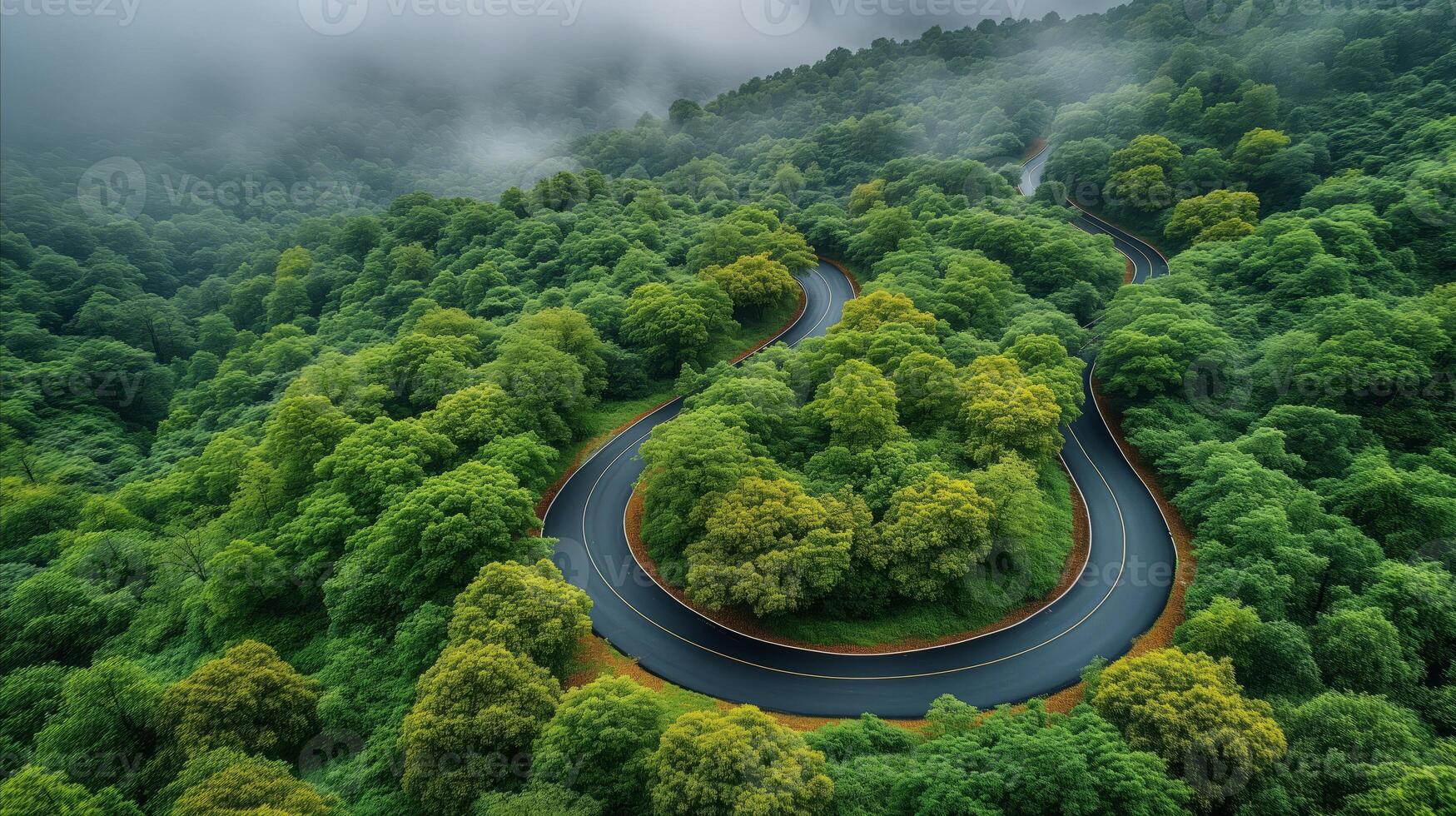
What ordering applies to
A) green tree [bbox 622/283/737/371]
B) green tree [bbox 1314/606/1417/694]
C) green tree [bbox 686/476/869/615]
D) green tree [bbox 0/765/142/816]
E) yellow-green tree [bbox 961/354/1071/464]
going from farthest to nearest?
green tree [bbox 622/283/737/371] → yellow-green tree [bbox 961/354/1071/464] → green tree [bbox 686/476/869/615] → green tree [bbox 1314/606/1417/694] → green tree [bbox 0/765/142/816]

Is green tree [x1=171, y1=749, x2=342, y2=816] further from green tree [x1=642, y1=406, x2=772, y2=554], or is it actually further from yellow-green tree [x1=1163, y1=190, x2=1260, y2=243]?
yellow-green tree [x1=1163, y1=190, x2=1260, y2=243]

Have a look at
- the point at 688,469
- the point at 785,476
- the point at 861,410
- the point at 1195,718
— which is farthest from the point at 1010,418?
the point at 688,469

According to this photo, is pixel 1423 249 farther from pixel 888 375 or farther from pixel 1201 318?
pixel 888 375

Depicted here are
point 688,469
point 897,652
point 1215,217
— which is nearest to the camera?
point 897,652

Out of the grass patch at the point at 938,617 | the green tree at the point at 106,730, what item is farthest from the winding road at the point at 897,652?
the green tree at the point at 106,730

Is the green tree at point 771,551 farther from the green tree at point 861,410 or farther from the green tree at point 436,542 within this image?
the green tree at point 436,542

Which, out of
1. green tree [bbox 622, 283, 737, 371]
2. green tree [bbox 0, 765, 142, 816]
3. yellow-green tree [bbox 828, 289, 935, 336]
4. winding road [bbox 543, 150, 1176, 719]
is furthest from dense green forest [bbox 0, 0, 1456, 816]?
winding road [bbox 543, 150, 1176, 719]

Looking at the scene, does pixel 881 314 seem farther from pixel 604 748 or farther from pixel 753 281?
pixel 604 748
